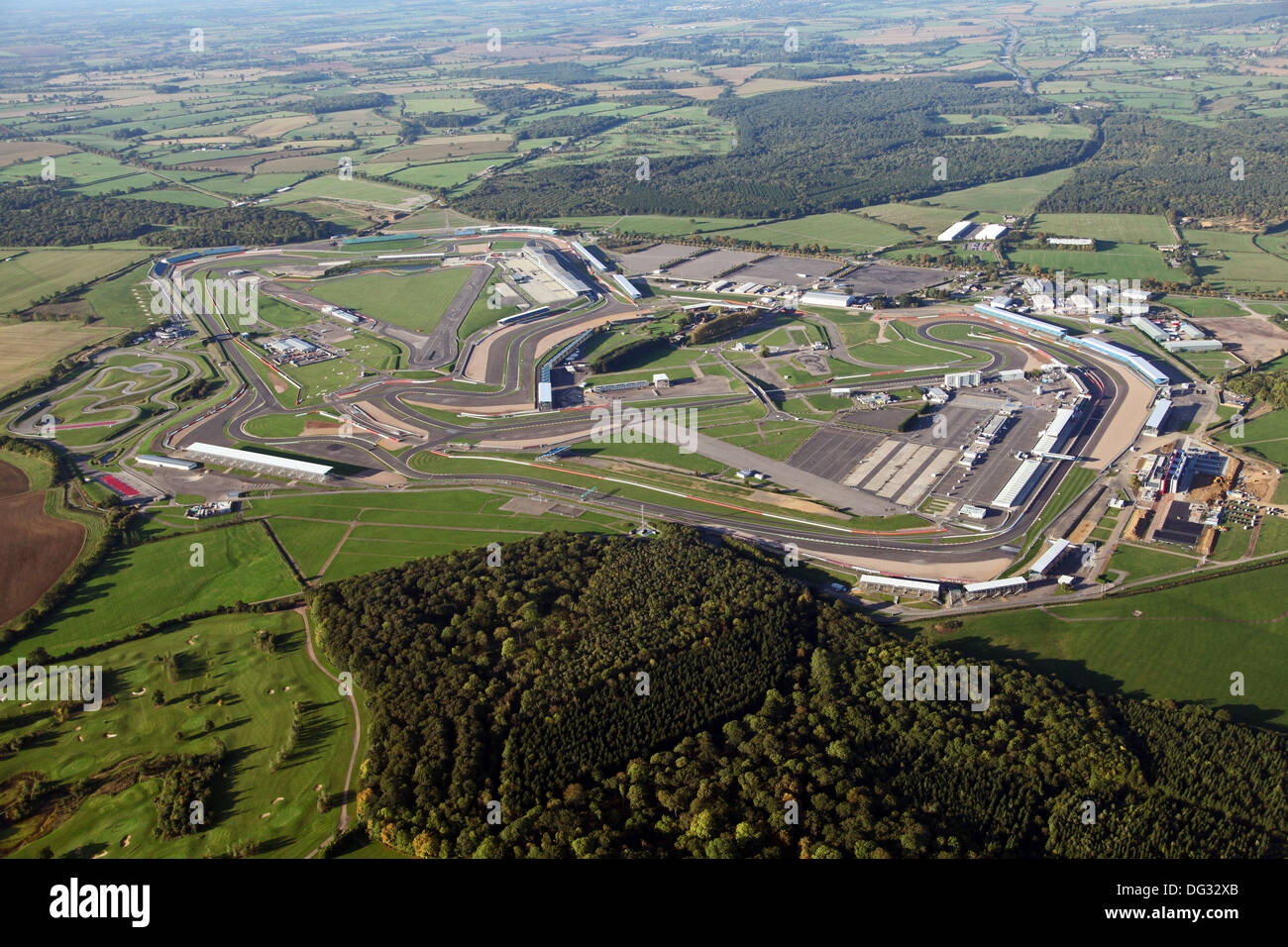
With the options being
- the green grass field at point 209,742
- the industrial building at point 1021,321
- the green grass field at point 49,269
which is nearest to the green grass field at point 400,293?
the green grass field at point 49,269

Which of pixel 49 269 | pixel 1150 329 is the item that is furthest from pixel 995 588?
pixel 49 269

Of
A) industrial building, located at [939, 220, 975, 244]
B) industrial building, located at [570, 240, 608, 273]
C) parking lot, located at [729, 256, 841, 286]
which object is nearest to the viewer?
parking lot, located at [729, 256, 841, 286]

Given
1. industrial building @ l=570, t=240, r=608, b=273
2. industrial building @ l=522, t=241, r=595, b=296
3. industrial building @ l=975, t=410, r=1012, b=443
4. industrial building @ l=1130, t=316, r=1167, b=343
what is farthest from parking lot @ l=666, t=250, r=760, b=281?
industrial building @ l=975, t=410, r=1012, b=443

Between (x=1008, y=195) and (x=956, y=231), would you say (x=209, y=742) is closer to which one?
(x=956, y=231)

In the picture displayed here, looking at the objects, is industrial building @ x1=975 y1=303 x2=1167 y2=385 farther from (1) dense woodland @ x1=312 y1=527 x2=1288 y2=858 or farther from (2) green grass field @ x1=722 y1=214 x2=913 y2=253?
(1) dense woodland @ x1=312 y1=527 x2=1288 y2=858

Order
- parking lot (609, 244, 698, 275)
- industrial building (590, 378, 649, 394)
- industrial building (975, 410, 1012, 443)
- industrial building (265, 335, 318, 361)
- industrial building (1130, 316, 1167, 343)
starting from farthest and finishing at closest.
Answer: parking lot (609, 244, 698, 275), industrial building (265, 335, 318, 361), industrial building (1130, 316, 1167, 343), industrial building (590, 378, 649, 394), industrial building (975, 410, 1012, 443)

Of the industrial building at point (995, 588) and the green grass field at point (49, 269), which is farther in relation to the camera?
the green grass field at point (49, 269)

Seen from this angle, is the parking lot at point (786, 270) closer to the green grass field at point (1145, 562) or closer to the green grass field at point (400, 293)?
the green grass field at point (400, 293)
